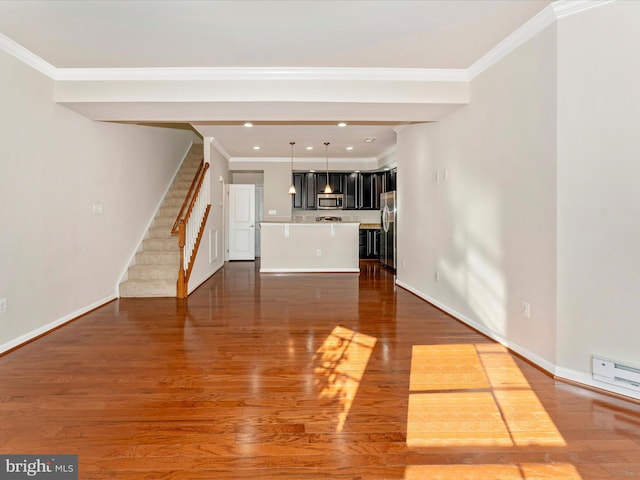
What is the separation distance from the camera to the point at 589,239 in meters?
2.52

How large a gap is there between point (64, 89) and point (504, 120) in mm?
4325

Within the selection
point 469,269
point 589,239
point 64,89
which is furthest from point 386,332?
point 64,89

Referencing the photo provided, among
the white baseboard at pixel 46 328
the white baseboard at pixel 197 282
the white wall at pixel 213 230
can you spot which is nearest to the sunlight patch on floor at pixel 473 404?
the white baseboard at pixel 46 328

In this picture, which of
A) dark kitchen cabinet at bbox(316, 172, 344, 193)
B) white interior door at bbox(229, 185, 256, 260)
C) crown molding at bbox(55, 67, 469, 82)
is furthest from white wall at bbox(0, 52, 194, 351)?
dark kitchen cabinet at bbox(316, 172, 344, 193)

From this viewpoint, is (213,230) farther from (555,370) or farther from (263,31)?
(555,370)

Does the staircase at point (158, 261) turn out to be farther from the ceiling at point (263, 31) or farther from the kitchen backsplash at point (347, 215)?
the kitchen backsplash at point (347, 215)

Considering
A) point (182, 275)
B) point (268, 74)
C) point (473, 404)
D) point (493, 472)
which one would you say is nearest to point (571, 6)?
point (268, 74)

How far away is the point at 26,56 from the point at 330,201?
711 cm

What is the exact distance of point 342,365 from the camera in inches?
115

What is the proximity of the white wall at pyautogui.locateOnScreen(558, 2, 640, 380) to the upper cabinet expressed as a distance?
23.7ft

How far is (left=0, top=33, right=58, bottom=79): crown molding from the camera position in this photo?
10.4ft

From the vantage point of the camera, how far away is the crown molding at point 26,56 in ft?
10.4

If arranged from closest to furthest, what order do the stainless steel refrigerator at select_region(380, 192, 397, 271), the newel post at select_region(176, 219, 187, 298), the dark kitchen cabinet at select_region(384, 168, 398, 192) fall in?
the newel post at select_region(176, 219, 187, 298)
the stainless steel refrigerator at select_region(380, 192, 397, 271)
the dark kitchen cabinet at select_region(384, 168, 398, 192)

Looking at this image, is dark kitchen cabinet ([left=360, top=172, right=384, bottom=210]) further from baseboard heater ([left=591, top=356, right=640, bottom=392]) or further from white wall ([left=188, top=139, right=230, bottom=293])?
baseboard heater ([left=591, top=356, right=640, bottom=392])
